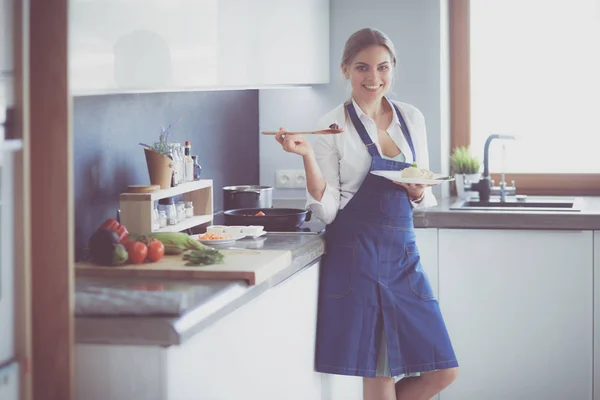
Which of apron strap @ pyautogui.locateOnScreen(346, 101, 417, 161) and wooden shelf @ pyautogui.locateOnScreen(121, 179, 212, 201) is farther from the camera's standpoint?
apron strap @ pyautogui.locateOnScreen(346, 101, 417, 161)

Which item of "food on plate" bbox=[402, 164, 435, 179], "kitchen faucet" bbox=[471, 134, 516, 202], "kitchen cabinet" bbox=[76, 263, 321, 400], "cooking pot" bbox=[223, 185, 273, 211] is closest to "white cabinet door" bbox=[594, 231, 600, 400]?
"kitchen faucet" bbox=[471, 134, 516, 202]

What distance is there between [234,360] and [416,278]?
3.03 feet

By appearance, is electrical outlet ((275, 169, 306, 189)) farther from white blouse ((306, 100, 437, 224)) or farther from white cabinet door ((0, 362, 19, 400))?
white cabinet door ((0, 362, 19, 400))

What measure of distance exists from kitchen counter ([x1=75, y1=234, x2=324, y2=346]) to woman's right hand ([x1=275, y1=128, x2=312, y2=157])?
25.2 inches

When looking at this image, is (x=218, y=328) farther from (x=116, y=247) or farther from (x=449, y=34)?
(x=449, y=34)

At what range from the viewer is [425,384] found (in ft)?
9.37

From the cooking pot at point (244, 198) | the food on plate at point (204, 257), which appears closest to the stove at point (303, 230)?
the cooking pot at point (244, 198)

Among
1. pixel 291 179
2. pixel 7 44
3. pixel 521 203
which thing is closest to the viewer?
pixel 7 44

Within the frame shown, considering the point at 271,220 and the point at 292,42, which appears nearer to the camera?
the point at 271,220

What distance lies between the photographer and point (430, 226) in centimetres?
339

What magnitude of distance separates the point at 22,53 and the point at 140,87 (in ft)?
2.84

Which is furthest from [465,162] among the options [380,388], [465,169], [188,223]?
[188,223]

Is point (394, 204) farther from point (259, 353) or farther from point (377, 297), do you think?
point (259, 353)

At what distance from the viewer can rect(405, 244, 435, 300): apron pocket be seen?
2.77m
